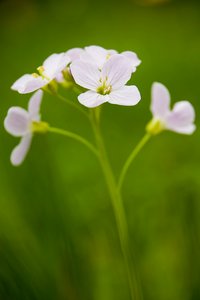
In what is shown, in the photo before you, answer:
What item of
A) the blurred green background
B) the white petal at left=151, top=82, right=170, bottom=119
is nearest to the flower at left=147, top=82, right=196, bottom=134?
the white petal at left=151, top=82, right=170, bottom=119

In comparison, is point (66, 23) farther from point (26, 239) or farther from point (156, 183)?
point (26, 239)

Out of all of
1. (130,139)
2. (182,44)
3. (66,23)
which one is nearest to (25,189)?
(130,139)

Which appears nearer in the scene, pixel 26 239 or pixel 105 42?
pixel 26 239

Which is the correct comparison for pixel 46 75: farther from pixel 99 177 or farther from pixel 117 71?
pixel 99 177

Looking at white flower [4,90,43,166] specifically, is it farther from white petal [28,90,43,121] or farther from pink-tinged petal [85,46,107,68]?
pink-tinged petal [85,46,107,68]

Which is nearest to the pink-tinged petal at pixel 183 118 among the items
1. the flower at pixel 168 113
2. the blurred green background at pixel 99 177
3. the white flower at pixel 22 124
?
the flower at pixel 168 113

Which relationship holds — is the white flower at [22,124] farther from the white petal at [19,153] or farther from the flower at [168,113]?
the flower at [168,113]

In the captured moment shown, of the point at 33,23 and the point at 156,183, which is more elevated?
the point at 33,23

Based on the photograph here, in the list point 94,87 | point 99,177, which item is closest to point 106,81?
point 94,87
